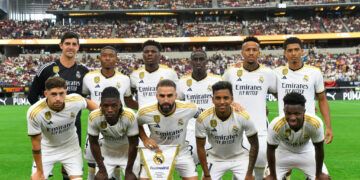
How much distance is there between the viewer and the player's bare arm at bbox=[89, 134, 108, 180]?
590 centimetres

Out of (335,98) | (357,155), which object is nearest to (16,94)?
(335,98)

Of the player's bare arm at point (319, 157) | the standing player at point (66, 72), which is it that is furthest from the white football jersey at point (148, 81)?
the player's bare arm at point (319, 157)

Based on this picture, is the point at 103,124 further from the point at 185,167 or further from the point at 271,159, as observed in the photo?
the point at 271,159

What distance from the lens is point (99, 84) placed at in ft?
23.3

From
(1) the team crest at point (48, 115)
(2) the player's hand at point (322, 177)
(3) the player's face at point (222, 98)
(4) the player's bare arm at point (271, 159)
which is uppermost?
(3) the player's face at point (222, 98)

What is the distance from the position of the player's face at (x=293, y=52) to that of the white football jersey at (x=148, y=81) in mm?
1784

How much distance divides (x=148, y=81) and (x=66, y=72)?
4.05 feet

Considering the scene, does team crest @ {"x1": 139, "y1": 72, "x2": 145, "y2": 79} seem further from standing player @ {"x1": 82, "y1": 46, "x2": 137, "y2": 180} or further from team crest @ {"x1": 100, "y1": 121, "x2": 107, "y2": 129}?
team crest @ {"x1": 100, "y1": 121, "x2": 107, "y2": 129}

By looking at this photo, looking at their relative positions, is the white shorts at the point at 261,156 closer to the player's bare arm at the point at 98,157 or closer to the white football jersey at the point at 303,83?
the white football jersey at the point at 303,83

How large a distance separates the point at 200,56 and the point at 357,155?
5.61 metres

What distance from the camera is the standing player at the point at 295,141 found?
5465 millimetres

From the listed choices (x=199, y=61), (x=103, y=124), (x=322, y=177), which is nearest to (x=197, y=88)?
(x=199, y=61)

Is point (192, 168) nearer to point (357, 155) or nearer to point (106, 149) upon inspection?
point (106, 149)

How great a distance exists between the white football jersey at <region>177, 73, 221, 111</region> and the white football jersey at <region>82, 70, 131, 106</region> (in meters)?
0.88
